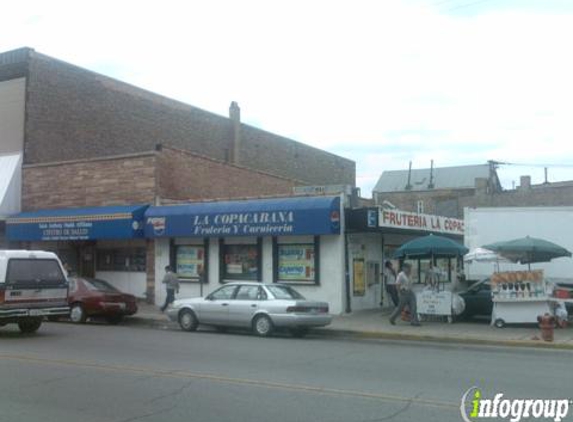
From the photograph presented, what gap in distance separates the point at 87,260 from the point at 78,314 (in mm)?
7310

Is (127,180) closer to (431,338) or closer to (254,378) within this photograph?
(431,338)

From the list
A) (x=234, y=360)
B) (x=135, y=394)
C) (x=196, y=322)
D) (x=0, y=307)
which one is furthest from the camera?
(x=196, y=322)

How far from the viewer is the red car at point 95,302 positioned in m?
20.5

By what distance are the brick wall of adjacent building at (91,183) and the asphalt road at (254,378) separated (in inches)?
415

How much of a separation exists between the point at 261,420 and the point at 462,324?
1323 centimetres

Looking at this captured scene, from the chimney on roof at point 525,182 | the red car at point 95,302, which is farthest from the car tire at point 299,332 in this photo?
the chimney on roof at point 525,182

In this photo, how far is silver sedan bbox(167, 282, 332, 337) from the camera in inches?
674

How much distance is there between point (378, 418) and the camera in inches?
302

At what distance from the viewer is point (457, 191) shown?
80312mm

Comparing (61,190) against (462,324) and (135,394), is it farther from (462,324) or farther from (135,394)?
(135,394)

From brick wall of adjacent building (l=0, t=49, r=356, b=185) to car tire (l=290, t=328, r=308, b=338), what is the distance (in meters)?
15.6

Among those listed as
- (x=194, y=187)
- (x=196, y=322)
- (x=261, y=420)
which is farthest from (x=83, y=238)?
(x=261, y=420)

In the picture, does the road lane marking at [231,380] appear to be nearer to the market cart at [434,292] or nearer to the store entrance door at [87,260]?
the market cart at [434,292]

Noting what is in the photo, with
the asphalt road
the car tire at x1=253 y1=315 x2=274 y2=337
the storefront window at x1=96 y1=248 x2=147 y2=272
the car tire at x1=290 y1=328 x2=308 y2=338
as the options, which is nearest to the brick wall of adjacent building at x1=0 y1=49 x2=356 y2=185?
the storefront window at x1=96 y1=248 x2=147 y2=272
